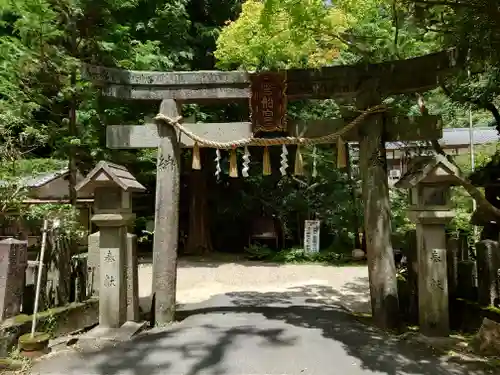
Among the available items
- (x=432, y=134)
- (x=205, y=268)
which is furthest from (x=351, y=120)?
(x=205, y=268)

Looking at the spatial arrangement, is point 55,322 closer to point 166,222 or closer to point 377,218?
point 166,222

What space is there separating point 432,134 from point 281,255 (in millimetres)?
11612

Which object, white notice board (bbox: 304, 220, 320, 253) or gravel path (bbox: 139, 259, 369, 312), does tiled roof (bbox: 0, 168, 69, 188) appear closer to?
gravel path (bbox: 139, 259, 369, 312)

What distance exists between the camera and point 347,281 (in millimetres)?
12641

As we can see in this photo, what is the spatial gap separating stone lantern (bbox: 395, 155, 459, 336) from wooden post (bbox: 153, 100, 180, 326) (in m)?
3.79

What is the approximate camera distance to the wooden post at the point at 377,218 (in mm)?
6516

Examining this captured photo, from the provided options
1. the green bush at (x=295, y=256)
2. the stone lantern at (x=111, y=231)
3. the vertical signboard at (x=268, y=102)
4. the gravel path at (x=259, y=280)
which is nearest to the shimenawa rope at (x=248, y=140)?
the vertical signboard at (x=268, y=102)

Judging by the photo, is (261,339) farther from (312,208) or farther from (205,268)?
→ (312,208)

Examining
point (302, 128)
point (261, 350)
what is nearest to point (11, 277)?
point (261, 350)

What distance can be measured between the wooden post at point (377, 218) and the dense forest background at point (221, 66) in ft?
5.13

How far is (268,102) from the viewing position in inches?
276

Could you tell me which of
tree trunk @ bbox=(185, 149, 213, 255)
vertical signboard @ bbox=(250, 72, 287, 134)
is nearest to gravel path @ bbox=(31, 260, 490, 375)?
vertical signboard @ bbox=(250, 72, 287, 134)

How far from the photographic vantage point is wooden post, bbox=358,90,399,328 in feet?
21.4

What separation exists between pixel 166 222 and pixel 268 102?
2.68m
